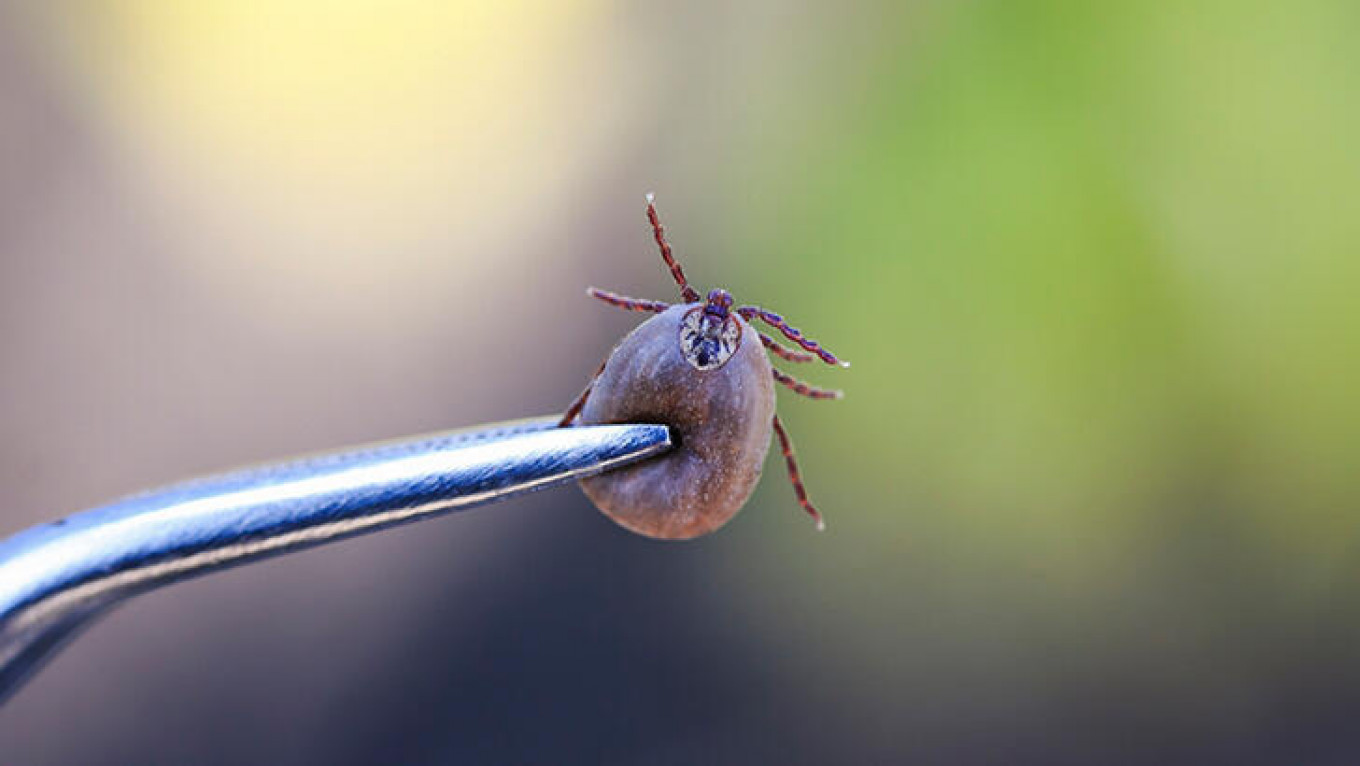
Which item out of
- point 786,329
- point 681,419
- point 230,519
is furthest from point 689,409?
point 230,519

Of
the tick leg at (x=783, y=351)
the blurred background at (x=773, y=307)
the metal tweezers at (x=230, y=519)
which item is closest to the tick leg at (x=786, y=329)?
the tick leg at (x=783, y=351)

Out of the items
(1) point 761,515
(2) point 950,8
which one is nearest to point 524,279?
(1) point 761,515

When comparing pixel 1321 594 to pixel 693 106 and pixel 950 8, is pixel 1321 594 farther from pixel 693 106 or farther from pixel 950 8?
pixel 693 106

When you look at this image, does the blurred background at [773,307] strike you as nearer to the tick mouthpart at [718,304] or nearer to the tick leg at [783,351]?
the tick leg at [783,351]

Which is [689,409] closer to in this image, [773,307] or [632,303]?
[632,303]

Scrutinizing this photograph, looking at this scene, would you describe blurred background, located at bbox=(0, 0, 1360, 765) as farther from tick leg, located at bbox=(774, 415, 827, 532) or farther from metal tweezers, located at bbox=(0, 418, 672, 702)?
metal tweezers, located at bbox=(0, 418, 672, 702)
